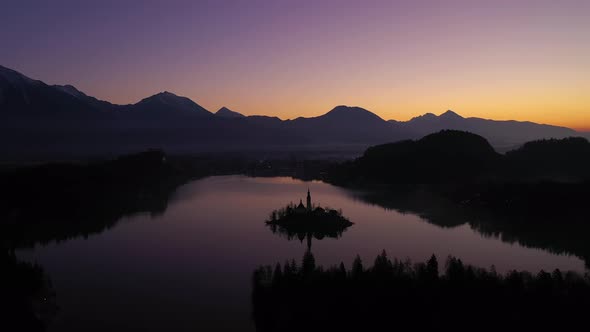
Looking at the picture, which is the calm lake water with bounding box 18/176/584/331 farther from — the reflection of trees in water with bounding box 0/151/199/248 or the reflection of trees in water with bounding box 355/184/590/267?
the reflection of trees in water with bounding box 0/151/199/248

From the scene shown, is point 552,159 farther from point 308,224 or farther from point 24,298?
point 24,298

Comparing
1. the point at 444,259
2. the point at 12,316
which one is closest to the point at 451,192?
the point at 444,259

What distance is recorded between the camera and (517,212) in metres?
43.6

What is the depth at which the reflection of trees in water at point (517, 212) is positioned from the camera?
33.4 m

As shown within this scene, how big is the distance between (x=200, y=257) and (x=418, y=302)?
15.9 metres

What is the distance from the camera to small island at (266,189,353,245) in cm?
3538

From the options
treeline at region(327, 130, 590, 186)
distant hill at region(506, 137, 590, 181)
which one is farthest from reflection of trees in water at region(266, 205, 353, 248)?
distant hill at region(506, 137, 590, 181)

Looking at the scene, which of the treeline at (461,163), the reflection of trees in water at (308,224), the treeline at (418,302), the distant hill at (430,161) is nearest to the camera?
the treeline at (418,302)

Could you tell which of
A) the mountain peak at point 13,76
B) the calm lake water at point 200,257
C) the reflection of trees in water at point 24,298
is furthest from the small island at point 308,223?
the mountain peak at point 13,76

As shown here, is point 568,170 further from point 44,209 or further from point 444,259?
point 44,209

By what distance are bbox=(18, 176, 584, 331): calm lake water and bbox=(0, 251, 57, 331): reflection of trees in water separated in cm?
56

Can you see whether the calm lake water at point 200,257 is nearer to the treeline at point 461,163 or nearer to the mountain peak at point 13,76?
the treeline at point 461,163

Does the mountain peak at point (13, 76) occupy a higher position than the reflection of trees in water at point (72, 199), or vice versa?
the mountain peak at point (13, 76)

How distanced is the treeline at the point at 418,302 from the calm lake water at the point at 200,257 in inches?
82.4
